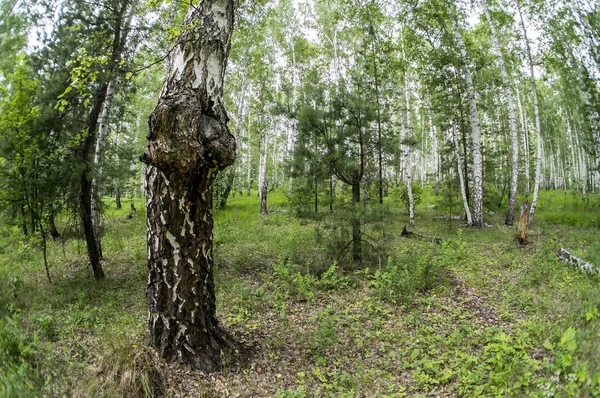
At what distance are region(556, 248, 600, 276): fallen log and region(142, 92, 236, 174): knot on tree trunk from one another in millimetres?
5677

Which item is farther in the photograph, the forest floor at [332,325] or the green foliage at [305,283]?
the green foliage at [305,283]

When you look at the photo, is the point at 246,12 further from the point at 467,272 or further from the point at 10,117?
the point at 467,272

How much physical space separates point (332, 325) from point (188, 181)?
9.12 ft

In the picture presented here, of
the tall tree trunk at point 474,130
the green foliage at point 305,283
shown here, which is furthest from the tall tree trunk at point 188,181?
the tall tree trunk at point 474,130

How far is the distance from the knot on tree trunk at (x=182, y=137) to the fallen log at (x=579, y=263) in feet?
18.6

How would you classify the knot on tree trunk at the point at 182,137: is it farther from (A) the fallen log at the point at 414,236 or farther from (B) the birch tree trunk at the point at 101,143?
(A) the fallen log at the point at 414,236

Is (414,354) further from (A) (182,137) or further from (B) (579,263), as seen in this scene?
(B) (579,263)

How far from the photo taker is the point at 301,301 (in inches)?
228

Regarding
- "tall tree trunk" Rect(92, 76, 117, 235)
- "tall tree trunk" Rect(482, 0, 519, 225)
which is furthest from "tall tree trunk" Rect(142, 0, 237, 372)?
"tall tree trunk" Rect(482, 0, 519, 225)

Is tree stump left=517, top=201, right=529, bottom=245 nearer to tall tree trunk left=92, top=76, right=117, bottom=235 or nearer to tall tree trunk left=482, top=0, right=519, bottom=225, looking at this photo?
tall tree trunk left=482, top=0, right=519, bottom=225

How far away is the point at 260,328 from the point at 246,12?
42.9ft

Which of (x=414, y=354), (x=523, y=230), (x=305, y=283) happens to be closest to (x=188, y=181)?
(x=414, y=354)

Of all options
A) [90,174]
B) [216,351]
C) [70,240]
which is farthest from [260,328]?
[70,240]

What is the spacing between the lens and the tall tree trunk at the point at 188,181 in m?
3.12
